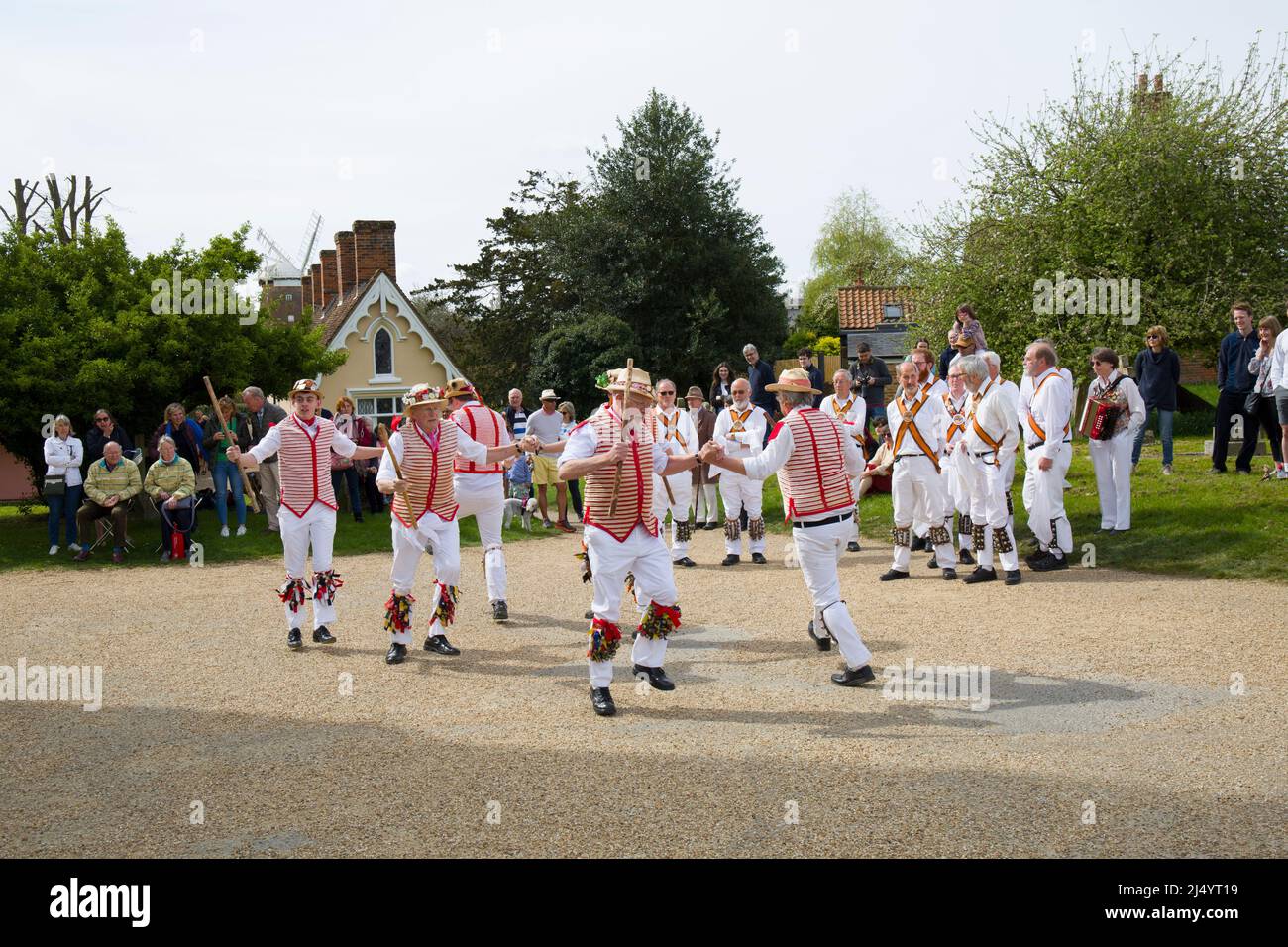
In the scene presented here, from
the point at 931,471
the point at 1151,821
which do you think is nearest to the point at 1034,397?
the point at 931,471

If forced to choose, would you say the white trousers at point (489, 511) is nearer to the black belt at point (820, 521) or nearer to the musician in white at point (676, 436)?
the musician in white at point (676, 436)

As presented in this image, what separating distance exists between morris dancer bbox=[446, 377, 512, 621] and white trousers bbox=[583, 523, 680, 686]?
311 centimetres

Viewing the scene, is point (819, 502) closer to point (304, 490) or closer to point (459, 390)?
point (459, 390)

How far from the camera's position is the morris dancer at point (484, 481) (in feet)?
36.0

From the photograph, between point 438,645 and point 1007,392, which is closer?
point 438,645

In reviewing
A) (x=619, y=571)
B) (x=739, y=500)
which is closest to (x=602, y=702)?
(x=619, y=571)

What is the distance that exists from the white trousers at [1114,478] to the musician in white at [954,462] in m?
2.12

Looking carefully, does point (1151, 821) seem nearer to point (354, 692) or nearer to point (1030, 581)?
point (354, 692)

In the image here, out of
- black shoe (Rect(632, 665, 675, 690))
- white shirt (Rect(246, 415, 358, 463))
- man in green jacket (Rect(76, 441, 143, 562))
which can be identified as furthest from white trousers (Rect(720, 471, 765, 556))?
man in green jacket (Rect(76, 441, 143, 562))

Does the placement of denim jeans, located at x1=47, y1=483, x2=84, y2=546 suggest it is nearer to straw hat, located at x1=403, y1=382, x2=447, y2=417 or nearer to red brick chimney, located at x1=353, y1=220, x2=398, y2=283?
straw hat, located at x1=403, y1=382, x2=447, y2=417

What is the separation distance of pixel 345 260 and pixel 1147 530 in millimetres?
32860

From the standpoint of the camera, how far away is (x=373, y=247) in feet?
130

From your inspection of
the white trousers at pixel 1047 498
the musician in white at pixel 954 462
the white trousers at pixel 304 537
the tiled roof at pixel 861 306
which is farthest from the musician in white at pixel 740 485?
the tiled roof at pixel 861 306

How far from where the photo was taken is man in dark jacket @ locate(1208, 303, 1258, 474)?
1573 cm
